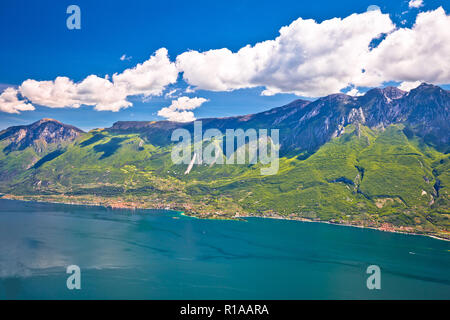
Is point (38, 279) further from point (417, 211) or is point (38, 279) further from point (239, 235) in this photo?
point (417, 211)

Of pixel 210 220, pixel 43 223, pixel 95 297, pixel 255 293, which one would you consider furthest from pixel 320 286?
pixel 43 223

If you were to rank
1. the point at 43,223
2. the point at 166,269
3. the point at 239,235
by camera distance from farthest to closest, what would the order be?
the point at 43,223, the point at 239,235, the point at 166,269

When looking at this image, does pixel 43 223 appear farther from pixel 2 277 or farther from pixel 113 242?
pixel 2 277

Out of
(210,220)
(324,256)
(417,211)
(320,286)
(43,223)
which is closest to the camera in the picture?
(320,286)

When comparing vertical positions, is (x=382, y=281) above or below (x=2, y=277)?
below

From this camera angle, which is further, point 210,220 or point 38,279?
point 210,220
